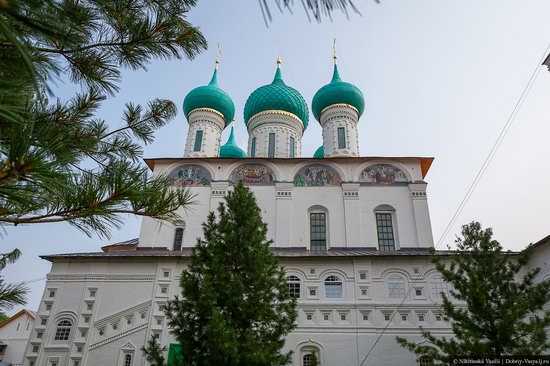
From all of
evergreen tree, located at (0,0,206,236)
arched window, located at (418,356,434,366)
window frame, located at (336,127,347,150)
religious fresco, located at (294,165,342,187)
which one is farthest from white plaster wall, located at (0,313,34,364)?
evergreen tree, located at (0,0,206,236)

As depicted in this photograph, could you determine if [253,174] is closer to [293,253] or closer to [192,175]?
[192,175]

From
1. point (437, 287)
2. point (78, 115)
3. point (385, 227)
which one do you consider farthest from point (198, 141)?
point (78, 115)

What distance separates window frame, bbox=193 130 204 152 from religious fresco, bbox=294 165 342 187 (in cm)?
623

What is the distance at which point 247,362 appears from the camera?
22.0 ft

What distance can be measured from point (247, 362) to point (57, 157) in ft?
18.6

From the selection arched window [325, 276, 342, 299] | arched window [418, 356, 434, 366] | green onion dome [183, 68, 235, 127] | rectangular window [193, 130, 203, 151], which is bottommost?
arched window [418, 356, 434, 366]

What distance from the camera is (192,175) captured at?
17.2 m

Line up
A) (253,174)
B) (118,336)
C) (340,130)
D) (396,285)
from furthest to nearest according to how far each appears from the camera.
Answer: (340,130) → (253,174) → (396,285) → (118,336)

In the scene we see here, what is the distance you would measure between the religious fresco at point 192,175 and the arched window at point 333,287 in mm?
6537

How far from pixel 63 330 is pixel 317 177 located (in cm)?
1071

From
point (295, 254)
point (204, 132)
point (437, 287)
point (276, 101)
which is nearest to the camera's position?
point (437, 287)

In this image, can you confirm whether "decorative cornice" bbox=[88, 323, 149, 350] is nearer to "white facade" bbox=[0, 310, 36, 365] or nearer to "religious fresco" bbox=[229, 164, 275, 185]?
"religious fresco" bbox=[229, 164, 275, 185]

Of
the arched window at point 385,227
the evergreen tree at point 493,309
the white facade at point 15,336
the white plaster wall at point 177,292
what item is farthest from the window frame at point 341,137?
the white facade at point 15,336

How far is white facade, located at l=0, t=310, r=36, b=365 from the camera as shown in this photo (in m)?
26.5
